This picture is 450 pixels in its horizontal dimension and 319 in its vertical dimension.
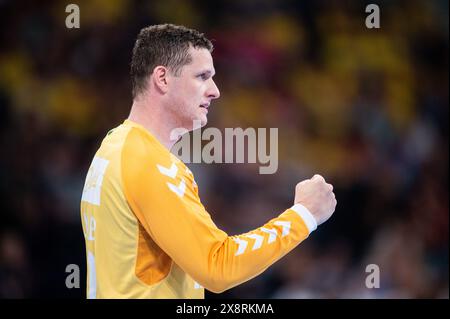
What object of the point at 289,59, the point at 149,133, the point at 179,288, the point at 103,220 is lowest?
the point at 179,288

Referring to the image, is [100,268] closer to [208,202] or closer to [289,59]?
[208,202]

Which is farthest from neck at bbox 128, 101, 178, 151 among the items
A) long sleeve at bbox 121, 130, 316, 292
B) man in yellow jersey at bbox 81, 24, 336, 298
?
long sleeve at bbox 121, 130, 316, 292

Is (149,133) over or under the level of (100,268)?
over

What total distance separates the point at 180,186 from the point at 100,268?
42 centimetres

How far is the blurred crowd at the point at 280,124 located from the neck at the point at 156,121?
2.93m

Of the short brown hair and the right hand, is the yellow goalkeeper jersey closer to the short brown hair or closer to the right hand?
the right hand

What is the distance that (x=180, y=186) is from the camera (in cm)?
249

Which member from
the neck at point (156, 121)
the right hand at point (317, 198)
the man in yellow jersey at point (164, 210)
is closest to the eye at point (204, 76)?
the man in yellow jersey at point (164, 210)

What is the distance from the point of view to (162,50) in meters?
2.72

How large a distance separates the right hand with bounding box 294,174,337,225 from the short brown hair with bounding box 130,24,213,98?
65cm

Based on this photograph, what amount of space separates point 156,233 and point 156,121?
482 millimetres

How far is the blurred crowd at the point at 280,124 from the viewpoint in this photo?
18.6 ft

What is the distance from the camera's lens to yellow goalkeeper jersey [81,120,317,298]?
241 cm
